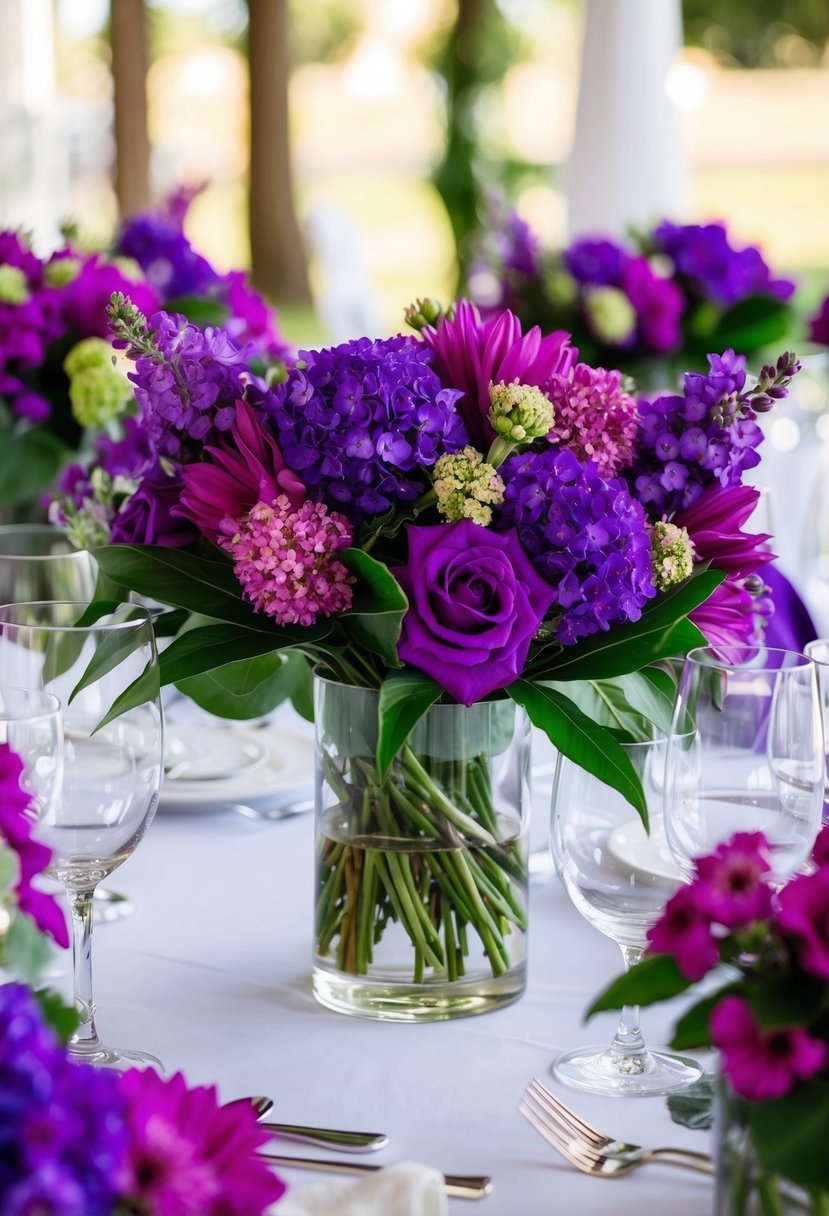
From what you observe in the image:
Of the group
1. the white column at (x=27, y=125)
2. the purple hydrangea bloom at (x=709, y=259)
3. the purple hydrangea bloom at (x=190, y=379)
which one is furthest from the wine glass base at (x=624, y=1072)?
the white column at (x=27, y=125)

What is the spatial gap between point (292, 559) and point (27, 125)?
398 cm

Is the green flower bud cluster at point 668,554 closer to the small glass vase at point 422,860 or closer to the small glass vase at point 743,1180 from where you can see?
the small glass vase at point 422,860

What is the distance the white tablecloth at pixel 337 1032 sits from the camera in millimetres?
764

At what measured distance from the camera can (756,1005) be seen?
55 centimetres

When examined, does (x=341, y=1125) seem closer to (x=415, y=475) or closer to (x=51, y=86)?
(x=415, y=475)

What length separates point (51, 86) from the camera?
15.5 feet

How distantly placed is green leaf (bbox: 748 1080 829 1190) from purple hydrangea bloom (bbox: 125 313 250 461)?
513 mm

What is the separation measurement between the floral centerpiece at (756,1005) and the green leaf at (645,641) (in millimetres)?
288

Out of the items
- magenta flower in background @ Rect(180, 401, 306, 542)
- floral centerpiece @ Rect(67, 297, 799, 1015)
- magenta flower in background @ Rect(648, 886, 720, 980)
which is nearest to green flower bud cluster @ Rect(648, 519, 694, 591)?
floral centerpiece @ Rect(67, 297, 799, 1015)

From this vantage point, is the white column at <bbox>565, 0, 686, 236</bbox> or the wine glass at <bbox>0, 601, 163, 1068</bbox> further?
the white column at <bbox>565, 0, 686, 236</bbox>

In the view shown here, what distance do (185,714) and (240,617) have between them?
23.5 inches

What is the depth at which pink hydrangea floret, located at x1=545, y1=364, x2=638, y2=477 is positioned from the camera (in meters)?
0.88

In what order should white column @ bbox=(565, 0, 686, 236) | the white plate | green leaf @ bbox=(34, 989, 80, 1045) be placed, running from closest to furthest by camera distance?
green leaf @ bbox=(34, 989, 80, 1045) < the white plate < white column @ bbox=(565, 0, 686, 236)

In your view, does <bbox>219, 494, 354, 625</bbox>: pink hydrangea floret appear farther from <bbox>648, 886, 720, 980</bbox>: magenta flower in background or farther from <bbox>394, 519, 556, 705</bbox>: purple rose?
<bbox>648, 886, 720, 980</bbox>: magenta flower in background
